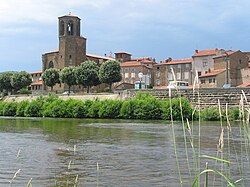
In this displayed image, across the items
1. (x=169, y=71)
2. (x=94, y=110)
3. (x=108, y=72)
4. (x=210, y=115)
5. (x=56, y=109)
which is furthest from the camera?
(x=169, y=71)

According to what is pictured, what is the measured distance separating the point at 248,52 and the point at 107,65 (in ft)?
95.5

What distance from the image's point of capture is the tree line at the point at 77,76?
71188 millimetres

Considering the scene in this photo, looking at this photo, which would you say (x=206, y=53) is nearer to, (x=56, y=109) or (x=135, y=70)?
(x=135, y=70)

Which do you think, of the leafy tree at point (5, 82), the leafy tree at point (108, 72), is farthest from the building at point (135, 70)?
the leafy tree at point (5, 82)

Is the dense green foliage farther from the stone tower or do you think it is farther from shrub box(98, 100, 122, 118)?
the stone tower

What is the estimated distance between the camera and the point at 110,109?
167 feet

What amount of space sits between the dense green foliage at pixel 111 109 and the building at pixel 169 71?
2891 centimetres

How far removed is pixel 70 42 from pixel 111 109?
44.2 metres

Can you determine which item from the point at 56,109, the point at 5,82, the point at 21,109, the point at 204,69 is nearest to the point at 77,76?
the point at 21,109

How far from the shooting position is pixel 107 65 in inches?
2793

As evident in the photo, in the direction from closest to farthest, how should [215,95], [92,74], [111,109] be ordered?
[215,95] → [111,109] → [92,74]

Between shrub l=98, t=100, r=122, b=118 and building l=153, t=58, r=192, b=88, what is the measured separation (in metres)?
31.0

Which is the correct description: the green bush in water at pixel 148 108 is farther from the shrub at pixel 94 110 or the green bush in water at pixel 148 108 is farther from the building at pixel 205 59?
the building at pixel 205 59

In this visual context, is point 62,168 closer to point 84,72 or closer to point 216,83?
point 216,83
